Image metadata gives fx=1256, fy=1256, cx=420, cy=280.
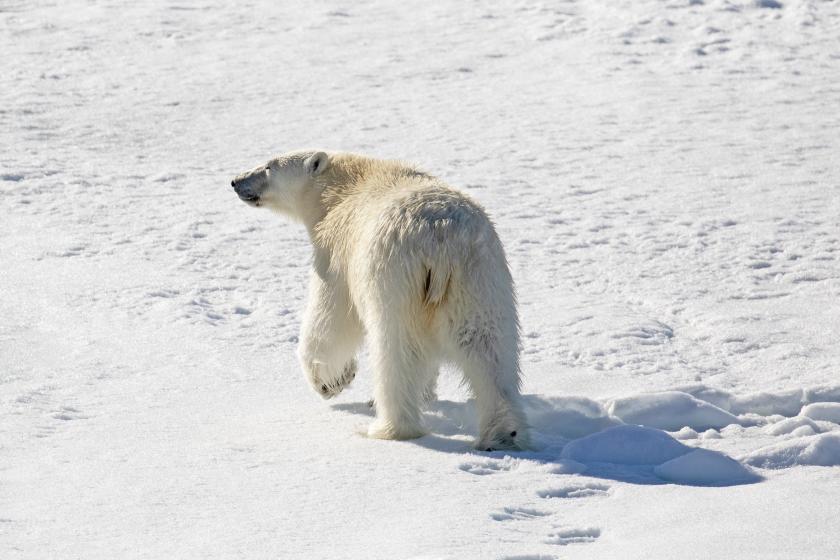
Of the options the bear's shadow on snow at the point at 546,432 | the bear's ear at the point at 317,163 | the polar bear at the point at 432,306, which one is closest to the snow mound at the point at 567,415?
the bear's shadow on snow at the point at 546,432

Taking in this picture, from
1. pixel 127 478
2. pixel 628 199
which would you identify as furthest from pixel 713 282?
pixel 127 478

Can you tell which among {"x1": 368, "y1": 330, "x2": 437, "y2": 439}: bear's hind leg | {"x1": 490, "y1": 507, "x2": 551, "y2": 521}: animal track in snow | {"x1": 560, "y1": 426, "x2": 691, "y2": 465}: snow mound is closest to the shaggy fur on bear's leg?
{"x1": 368, "y1": 330, "x2": 437, "y2": 439}: bear's hind leg

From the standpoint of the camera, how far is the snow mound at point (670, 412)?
17.5 ft

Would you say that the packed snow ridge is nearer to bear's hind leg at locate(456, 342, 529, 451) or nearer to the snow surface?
the snow surface

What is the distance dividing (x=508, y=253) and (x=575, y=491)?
4490 mm

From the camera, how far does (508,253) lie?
8836mm

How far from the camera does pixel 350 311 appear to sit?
5.68 metres

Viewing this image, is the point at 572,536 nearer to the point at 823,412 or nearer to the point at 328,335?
the point at 823,412

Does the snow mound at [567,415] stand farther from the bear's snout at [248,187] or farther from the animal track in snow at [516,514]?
the bear's snout at [248,187]

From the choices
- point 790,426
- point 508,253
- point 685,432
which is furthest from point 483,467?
point 508,253

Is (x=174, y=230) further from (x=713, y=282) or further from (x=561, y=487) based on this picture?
(x=561, y=487)

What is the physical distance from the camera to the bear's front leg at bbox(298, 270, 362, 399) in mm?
5719

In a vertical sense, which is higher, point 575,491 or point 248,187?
point 248,187

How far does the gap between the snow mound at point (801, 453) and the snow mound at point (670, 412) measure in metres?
0.56
